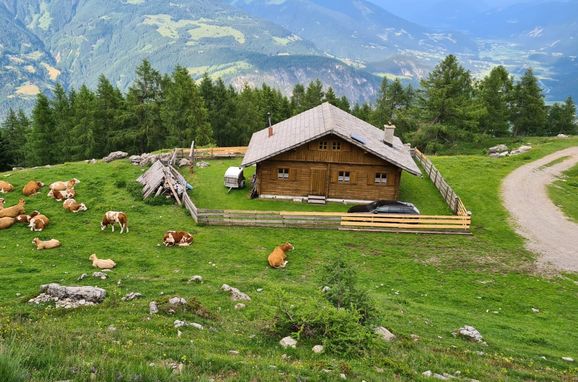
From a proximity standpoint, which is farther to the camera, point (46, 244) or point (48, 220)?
point (48, 220)

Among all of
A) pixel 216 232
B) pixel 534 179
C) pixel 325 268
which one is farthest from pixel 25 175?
pixel 534 179

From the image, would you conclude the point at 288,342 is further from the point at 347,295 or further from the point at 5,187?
Result: the point at 5,187

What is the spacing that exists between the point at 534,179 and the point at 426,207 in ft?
51.7

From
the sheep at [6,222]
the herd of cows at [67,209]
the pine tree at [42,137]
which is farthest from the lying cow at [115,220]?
the pine tree at [42,137]

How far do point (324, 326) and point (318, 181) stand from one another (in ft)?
A: 72.7

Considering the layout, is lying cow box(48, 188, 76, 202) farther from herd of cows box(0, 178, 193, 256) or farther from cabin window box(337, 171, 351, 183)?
cabin window box(337, 171, 351, 183)

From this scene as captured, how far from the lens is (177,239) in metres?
24.0

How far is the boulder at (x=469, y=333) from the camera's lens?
47.2ft

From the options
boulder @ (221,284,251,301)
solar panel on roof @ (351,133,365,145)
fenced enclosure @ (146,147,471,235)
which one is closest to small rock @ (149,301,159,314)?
boulder @ (221,284,251,301)

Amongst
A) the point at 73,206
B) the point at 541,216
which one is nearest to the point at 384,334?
the point at 73,206

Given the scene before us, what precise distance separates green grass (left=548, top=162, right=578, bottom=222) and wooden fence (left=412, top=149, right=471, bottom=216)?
8530 mm

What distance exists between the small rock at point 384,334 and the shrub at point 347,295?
600 mm

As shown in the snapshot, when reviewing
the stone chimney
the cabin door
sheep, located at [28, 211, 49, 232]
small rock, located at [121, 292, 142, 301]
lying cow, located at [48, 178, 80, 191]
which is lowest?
small rock, located at [121, 292, 142, 301]

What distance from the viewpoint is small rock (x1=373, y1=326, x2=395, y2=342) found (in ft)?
42.7
